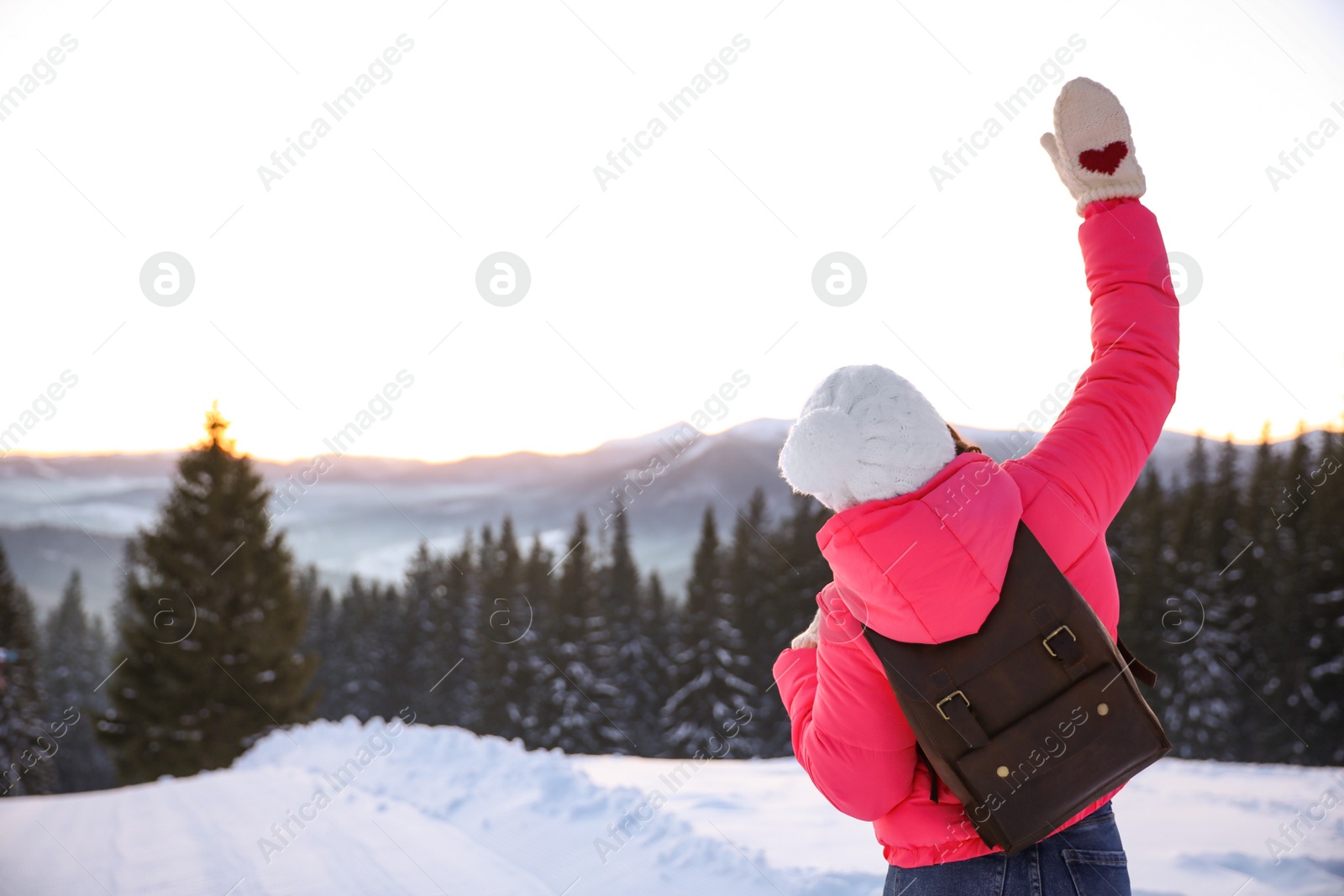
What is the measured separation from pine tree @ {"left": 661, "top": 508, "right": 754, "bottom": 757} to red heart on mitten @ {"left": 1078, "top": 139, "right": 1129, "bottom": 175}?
105 feet

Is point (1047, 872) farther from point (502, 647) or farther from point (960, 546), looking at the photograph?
point (502, 647)

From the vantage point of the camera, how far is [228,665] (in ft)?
74.6

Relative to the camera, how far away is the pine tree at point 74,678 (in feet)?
159

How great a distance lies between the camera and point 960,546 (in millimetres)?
1239

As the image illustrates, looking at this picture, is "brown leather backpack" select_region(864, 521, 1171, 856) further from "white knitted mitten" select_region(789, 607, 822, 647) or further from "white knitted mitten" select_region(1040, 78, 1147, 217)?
"white knitted mitten" select_region(1040, 78, 1147, 217)

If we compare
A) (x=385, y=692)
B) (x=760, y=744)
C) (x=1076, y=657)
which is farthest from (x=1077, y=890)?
(x=385, y=692)

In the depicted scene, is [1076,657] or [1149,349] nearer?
[1076,657]

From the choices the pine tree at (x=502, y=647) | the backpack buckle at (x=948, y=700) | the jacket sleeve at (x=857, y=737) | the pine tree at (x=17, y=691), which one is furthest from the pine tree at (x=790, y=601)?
the backpack buckle at (x=948, y=700)

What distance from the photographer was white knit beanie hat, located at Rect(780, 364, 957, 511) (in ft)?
4.47

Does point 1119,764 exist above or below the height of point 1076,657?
below

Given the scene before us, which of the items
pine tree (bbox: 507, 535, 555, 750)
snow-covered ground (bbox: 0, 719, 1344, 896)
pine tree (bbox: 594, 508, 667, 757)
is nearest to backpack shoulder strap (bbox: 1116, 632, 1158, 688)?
snow-covered ground (bbox: 0, 719, 1344, 896)

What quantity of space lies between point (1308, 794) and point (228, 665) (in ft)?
82.3

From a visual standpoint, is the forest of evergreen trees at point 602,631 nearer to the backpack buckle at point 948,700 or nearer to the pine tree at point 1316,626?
the pine tree at point 1316,626

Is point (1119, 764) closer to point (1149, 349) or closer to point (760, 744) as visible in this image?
point (1149, 349)
